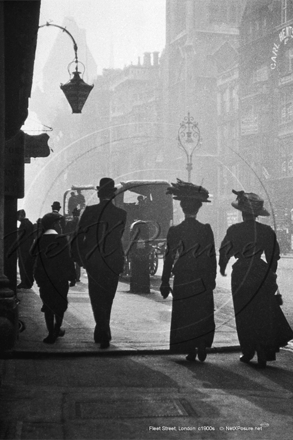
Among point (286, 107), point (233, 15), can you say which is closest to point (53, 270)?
point (286, 107)

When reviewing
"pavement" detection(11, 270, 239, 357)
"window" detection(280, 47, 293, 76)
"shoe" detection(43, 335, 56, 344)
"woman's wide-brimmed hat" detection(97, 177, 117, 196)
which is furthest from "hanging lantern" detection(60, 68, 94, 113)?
"window" detection(280, 47, 293, 76)

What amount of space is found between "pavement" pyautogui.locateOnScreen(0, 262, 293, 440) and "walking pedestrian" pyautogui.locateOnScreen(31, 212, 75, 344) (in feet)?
1.19

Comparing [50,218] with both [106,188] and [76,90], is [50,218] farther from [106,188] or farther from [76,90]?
[76,90]

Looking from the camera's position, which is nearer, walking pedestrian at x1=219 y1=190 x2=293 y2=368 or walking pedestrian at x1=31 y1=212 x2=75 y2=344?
walking pedestrian at x1=219 y1=190 x2=293 y2=368

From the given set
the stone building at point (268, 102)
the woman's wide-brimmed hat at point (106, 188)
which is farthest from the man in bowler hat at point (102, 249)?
the stone building at point (268, 102)

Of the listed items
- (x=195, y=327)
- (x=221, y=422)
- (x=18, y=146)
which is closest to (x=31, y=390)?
(x=221, y=422)

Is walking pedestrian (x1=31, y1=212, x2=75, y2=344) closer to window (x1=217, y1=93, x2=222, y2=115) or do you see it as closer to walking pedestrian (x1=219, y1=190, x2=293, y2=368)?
walking pedestrian (x1=219, y1=190, x2=293, y2=368)

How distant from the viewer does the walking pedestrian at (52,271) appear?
9.27 metres

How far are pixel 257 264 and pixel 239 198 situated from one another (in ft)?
2.42

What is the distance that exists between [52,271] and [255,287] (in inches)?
105

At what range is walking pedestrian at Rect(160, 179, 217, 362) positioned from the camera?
8.15 meters

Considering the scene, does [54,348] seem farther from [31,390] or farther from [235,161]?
[235,161]

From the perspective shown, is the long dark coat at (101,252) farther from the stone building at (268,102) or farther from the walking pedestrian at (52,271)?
the stone building at (268,102)

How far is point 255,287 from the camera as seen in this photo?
8.06 m
